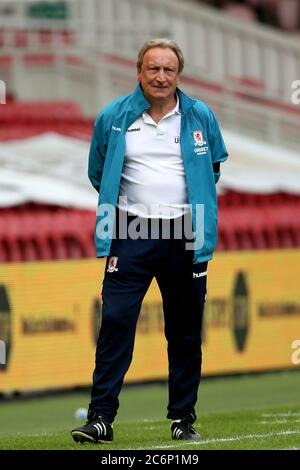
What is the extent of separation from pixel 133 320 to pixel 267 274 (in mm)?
8562

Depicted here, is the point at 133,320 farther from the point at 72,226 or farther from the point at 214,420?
the point at 72,226

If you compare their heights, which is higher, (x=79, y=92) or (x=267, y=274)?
(x=79, y=92)

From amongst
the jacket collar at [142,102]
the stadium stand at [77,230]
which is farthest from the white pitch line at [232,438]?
the stadium stand at [77,230]

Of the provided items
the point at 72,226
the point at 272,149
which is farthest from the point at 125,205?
the point at 272,149

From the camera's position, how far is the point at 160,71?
9.74m

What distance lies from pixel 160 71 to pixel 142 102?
0.68 feet

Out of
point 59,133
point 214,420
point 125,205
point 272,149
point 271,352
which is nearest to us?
point 125,205

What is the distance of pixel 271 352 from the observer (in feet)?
59.7

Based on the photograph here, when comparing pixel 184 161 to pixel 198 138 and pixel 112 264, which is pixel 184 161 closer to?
pixel 198 138

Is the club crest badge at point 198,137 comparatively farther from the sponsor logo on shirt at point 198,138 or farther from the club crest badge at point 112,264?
the club crest badge at point 112,264

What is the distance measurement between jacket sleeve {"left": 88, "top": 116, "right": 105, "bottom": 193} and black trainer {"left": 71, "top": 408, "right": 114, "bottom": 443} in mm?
1220

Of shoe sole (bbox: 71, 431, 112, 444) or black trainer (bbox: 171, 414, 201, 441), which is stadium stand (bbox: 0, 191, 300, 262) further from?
shoe sole (bbox: 71, 431, 112, 444)

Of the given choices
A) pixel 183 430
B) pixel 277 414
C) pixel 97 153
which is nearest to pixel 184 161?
pixel 97 153

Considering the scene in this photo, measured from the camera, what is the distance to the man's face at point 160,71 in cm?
975
